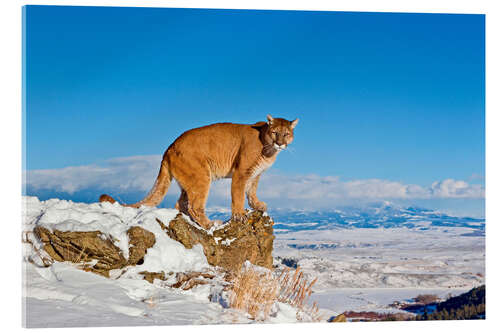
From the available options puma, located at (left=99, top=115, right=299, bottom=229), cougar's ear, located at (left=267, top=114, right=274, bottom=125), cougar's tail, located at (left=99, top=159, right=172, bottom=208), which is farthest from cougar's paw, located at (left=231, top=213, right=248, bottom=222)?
cougar's ear, located at (left=267, top=114, right=274, bottom=125)

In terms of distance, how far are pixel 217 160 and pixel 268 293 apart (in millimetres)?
2875

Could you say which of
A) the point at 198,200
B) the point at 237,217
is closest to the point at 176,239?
the point at 198,200

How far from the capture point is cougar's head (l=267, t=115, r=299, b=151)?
9.77 m

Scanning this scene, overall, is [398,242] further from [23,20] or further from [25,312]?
[23,20]

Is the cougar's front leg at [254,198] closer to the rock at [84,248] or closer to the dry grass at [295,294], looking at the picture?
the dry grass at [295,294]

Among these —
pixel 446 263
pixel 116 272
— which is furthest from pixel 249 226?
pixel 446 263

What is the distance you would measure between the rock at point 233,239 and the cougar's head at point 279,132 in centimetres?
142

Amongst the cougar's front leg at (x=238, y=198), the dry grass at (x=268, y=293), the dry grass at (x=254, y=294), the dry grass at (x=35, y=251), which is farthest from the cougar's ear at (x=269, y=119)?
the dry grass at (x=35, y=251)

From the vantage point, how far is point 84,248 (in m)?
8.03

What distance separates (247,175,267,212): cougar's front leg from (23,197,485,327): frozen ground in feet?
1.78

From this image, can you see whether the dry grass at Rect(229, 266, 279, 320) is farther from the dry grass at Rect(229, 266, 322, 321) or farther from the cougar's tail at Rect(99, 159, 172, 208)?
the cougar's tail at Rect(99, 159, 172, 208)

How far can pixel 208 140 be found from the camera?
33.4 ft

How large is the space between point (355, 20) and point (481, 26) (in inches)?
94.2

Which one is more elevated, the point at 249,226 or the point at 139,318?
the point at 249,226
